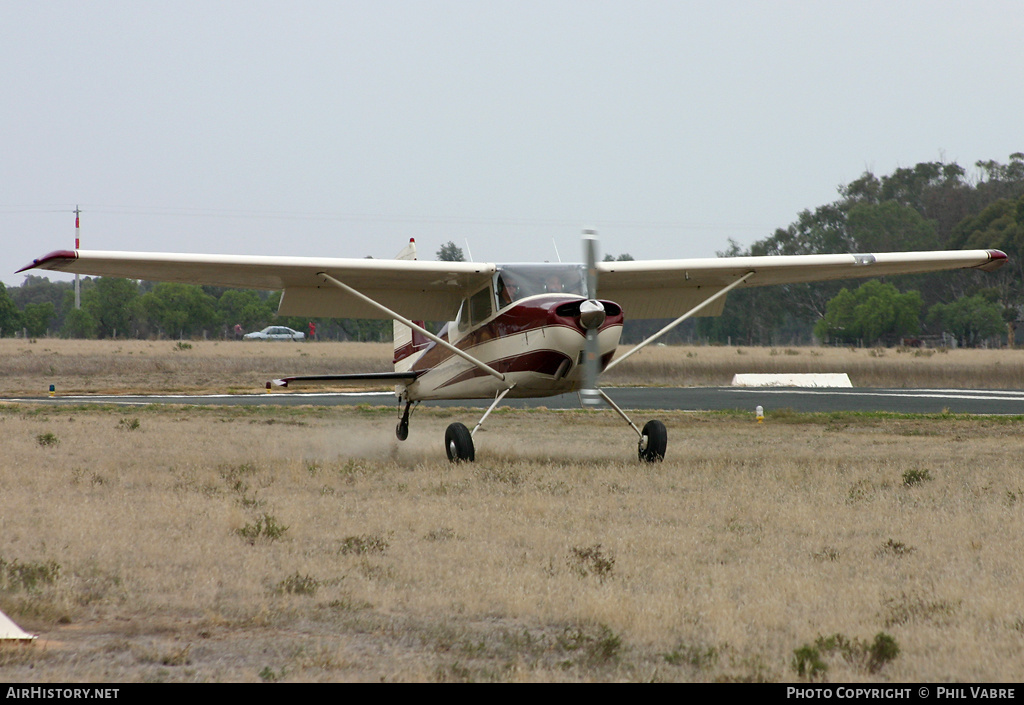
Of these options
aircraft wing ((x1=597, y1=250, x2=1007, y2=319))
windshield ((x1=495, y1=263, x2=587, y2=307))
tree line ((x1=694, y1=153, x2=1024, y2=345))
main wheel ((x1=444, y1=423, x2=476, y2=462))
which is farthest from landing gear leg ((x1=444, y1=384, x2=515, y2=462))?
tree line ((x1=694, y1=153, x2=1024, y2=345))

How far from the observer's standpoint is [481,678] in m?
4.25

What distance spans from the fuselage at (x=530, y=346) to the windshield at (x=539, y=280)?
0.54 feet

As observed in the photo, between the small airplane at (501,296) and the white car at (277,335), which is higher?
the white car at (277,335)

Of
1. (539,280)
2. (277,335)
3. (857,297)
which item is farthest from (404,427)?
(277,335)

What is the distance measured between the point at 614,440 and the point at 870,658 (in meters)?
12.2

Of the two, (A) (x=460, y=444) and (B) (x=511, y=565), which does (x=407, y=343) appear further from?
(B) (x=511, y=565)

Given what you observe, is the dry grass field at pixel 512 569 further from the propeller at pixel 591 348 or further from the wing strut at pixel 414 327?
the wing strut at pixel 414 327

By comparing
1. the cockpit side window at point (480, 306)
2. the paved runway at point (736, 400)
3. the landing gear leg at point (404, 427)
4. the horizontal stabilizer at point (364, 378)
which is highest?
the cockpit side window at point (480, 306)

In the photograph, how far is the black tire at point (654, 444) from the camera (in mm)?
12453

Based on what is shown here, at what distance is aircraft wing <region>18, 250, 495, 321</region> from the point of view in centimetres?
1230

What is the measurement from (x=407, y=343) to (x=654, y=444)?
5748 millimetres

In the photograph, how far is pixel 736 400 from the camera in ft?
89.1

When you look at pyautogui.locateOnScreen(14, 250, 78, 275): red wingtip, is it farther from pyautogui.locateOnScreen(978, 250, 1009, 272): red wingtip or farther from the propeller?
pyautogui.locateOnScreen(978, 250, 1009, 272): red wingtip

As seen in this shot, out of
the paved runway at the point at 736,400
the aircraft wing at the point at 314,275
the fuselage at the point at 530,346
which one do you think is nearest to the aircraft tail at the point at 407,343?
the aircraft wing at the point at 314,275
